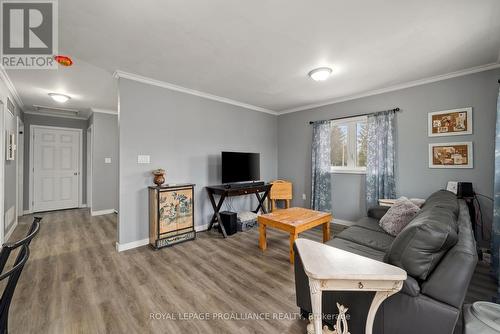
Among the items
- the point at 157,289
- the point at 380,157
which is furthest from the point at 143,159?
the point at 380,157

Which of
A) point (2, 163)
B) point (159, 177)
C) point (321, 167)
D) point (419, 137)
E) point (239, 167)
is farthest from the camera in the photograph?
point (321, 167)

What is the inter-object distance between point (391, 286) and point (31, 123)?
24.1ft

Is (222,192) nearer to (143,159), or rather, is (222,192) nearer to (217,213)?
(217,213)

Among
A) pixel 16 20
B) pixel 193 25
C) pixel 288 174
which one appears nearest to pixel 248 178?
pixel 288 174

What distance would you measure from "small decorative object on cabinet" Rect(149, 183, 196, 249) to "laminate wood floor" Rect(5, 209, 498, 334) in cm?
15

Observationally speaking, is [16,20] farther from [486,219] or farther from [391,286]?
[486,219]

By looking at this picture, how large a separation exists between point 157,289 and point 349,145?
3858mm

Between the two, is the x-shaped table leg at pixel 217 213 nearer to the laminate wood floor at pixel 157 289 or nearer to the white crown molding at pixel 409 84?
the laminate wood floor at pixel 157 289

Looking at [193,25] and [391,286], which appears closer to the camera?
[391,286]

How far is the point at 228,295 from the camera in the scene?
1998 mm

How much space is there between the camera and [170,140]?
11.5 feet

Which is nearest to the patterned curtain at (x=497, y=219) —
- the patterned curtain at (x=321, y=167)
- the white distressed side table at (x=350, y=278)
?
the patterned curtain at (x=321, y=167)

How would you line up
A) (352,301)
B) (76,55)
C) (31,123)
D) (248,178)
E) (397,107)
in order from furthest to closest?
(31,123), (248,178), (397,107), (76,55), (352,301)

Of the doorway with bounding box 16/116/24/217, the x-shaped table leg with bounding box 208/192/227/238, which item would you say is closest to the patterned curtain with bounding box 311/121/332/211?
the x-shaped table leg with bounding box 208/192/227/238
